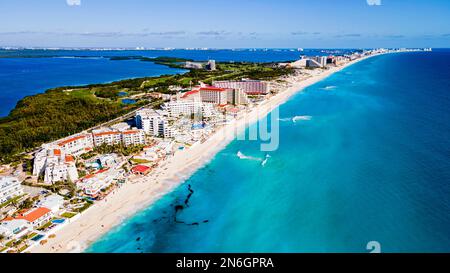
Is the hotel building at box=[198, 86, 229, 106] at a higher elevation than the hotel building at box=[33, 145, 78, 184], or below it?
higher

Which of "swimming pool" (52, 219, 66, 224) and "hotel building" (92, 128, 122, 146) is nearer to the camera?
"swimming pool" (52, 219, 66, 224)

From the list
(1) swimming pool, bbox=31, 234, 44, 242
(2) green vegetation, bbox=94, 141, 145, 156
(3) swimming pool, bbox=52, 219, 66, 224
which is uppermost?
(2) green vegetation, bbox=94, 141, 145, 156

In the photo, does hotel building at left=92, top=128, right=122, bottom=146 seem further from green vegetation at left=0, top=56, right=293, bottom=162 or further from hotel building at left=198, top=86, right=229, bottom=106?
hotel building at left=198, top=86, right=229, bottom=106

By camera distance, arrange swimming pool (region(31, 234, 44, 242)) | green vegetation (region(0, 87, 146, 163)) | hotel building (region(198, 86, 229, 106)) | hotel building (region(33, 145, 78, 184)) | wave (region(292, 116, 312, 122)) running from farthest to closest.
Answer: hotel building (region(198, 86, 229, 106)), wave (region(292, 116, 312, 122)), green vegetation (region(0, 87, 146, 163)), hotel building (region(33, 145, 78, 184)), swimming pool (region(31, 234, 44, 242))

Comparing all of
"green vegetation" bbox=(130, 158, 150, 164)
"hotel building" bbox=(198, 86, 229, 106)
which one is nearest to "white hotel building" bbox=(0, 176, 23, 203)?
"green vegetation" bbox=(130, 158, 150, 164)

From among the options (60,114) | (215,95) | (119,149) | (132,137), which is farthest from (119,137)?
(215,95)
